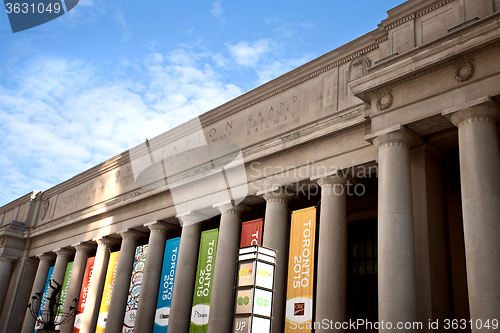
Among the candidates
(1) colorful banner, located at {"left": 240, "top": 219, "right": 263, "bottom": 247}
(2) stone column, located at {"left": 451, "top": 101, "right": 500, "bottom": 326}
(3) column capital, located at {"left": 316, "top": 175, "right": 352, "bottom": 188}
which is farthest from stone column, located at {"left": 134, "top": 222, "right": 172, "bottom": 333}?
(2) stone column, located at {"left": 451, "top": 101, "right": 500, "bottom": 326}

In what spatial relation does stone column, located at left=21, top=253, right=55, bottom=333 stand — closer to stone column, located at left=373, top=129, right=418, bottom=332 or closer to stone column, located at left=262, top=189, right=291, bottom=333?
stone column, located at left=262, top=189, right=291, bottom=333

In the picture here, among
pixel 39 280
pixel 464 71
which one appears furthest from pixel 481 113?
pixel 39 280

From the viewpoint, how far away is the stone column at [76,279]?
116 ft

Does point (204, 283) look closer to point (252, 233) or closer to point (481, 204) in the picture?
point (252, 233)

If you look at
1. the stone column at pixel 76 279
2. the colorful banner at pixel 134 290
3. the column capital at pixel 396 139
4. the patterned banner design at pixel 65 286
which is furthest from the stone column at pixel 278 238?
the patterned banner design at pixel 65 286

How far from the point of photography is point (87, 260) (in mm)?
37344

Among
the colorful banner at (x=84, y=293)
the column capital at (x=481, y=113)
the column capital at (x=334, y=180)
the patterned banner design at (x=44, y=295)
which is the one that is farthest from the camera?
the patterned banner design at (x=44, y=295)

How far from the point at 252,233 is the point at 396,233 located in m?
9.48

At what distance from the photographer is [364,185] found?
25031mm

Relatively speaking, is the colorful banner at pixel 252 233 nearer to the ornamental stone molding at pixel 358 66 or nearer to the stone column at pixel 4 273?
the ornamental stone molding at pixel 358 66

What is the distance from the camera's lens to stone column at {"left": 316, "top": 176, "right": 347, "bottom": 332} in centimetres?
1939

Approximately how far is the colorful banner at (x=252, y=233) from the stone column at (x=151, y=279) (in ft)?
28.7

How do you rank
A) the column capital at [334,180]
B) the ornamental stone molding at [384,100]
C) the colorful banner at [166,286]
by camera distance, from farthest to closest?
the colorful banner at [166,286] → the column capital at [334,180] → the ornamental stone molding at [384,100]

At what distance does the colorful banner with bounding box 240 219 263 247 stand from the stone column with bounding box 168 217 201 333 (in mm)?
5493
